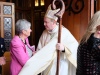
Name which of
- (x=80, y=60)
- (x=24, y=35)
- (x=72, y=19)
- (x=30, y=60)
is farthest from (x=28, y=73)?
(x=72, y=19)

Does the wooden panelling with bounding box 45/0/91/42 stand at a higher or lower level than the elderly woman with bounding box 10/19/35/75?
higher

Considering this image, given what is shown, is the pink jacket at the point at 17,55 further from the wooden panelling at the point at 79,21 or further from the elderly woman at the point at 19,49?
the wooden panelling at the point at 79,21

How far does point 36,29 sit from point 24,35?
2.44 m

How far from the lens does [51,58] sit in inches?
91.6

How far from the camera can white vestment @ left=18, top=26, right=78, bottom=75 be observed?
2.29m

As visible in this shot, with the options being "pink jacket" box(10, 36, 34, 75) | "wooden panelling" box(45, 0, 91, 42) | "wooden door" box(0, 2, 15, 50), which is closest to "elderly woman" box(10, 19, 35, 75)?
"pink jacket" box(10, 36, 34, 75)

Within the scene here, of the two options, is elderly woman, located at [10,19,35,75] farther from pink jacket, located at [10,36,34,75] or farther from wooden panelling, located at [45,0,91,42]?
wooden panelling, located at [45,0,91,42]

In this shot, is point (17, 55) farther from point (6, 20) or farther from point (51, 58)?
point (6, 20)

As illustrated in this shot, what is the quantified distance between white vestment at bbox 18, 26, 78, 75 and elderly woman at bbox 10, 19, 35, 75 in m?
0.07

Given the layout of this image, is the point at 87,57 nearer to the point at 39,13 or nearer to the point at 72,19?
the point at 72,19

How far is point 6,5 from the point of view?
11.5 feet

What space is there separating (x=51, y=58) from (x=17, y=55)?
A: 328mm

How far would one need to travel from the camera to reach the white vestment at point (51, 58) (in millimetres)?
2293

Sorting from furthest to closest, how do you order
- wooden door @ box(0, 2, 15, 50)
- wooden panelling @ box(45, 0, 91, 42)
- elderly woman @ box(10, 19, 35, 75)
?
wooden door @ box(0, 2, 15, 50), wooden panelling @ box(45, 0, 91, 42), elderly woman @ box(10, 19, 35, 75)
